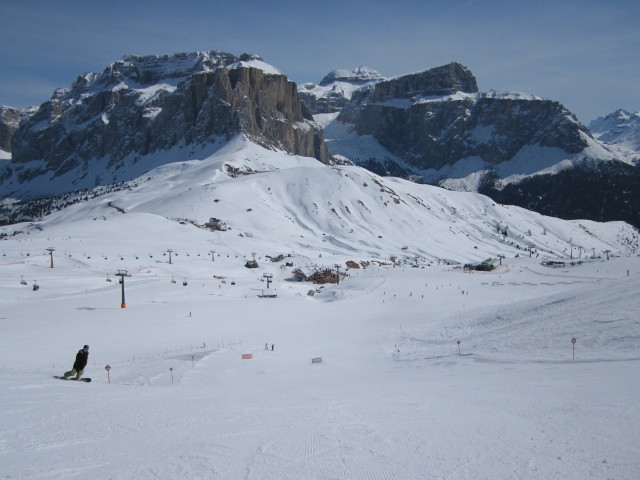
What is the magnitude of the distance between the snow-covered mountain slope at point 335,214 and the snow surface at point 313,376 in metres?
46.5

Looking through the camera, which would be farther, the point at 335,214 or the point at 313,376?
the point at 335,214

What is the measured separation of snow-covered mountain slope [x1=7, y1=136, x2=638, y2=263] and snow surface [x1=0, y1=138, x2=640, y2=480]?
46488 millimetres

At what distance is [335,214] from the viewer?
138m

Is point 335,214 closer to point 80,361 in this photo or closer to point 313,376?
point 313,376

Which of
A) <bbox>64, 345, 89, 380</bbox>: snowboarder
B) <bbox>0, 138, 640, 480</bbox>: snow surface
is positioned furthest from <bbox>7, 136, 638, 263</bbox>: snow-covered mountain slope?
<bbox>64, 345, 89, 380</bbox>: snowboarder

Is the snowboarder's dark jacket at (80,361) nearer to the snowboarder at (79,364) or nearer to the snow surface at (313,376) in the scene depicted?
the snowboarder at (79,364)

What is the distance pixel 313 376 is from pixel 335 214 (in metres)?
120

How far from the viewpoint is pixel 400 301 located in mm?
45750

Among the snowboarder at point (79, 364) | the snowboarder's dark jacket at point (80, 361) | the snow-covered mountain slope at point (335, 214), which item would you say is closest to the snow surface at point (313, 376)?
the snowboarder at point (79, 364)

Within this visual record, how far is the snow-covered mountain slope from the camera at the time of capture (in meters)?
117

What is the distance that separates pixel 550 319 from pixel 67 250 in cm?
6348

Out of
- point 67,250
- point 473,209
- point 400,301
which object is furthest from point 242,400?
point 473,209

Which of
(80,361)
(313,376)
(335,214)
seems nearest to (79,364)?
(80,361)

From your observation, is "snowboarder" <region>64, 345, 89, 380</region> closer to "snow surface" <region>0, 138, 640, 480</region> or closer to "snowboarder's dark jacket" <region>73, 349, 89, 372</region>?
"snowboarder's dark jacket" <region>73, 349, 89, 372</region>
